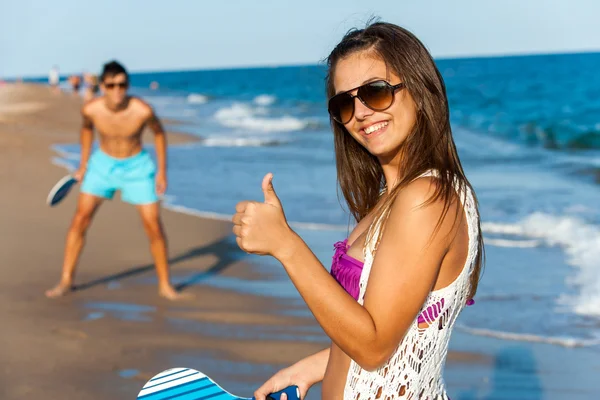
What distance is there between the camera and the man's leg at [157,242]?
5.82 m

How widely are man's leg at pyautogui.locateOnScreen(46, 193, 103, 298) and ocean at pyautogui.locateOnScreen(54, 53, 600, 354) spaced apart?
114 centimetres

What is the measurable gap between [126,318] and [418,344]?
153 inches

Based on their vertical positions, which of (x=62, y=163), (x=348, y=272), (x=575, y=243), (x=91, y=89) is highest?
(x=348, y=272)

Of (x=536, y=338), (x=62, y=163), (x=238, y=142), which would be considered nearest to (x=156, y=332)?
(x=536, y=338)

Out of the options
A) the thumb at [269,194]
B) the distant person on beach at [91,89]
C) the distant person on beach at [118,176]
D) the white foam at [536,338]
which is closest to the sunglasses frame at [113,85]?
the distant person on beach at [118,176]

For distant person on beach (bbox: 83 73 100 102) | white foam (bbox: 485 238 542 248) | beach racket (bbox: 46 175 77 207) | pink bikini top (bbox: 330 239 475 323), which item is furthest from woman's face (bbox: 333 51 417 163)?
distant person on beach (bbox: 83 73 100 102)

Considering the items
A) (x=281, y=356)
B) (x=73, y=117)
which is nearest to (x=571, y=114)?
(x=73, y=117)

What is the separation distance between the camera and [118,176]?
5.86 m

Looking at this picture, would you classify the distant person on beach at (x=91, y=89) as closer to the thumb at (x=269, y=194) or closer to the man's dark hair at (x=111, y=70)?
the man's dark hair at (x=111, y=70)

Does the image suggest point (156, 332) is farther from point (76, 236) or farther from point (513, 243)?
point (513, 243)

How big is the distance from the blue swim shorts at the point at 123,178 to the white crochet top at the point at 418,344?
14.1 ft

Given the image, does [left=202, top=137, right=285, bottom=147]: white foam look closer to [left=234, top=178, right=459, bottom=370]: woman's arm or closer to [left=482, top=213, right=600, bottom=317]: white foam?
[left=482, top=213, right=600, bottom=317]: white foam

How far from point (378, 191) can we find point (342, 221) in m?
6.24

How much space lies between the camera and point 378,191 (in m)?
2.14
